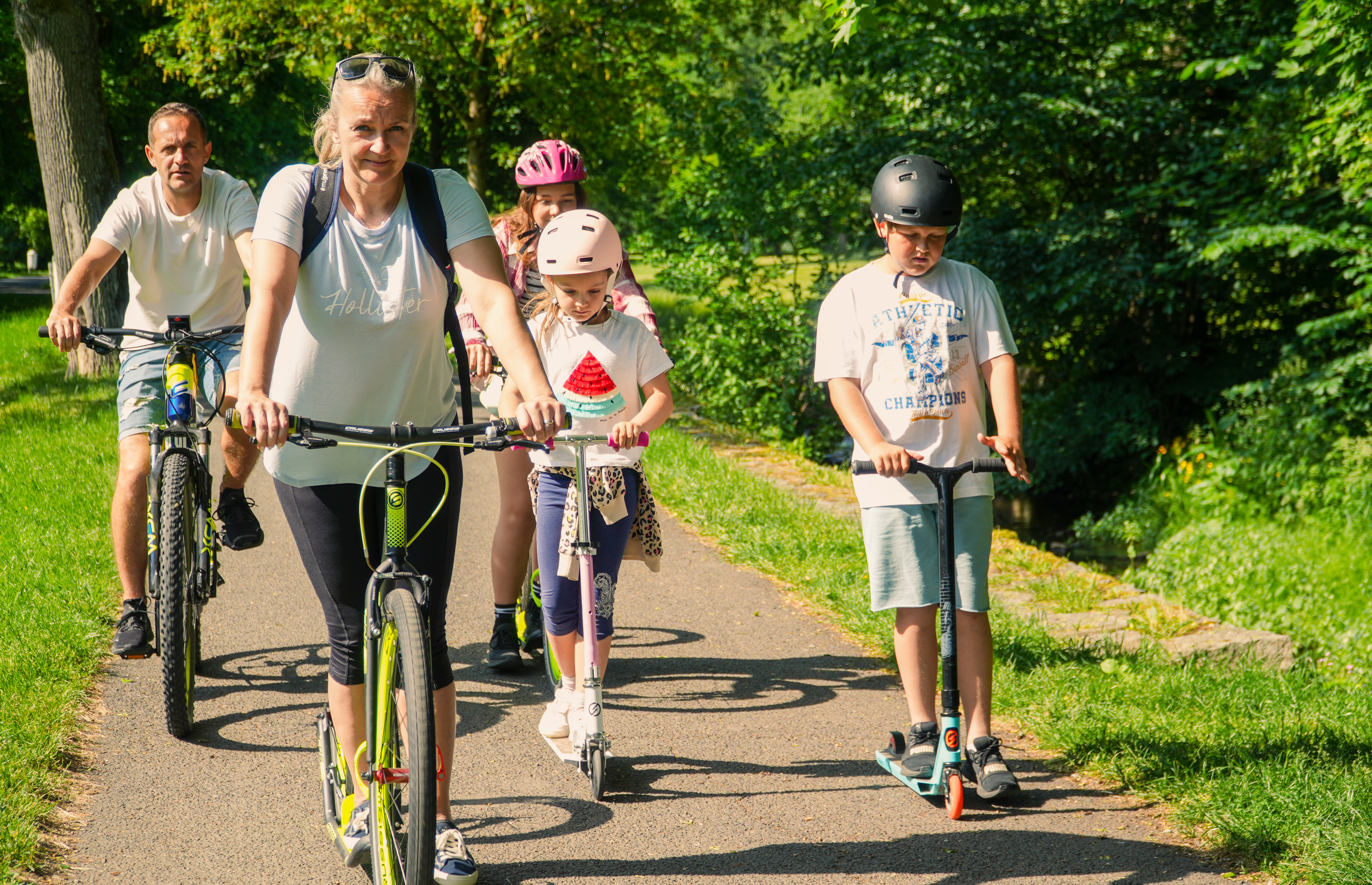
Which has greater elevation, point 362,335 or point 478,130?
point 478,130

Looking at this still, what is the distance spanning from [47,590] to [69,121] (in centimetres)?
775

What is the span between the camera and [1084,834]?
11.4 feet

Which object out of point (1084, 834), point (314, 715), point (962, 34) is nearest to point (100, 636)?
point (314, 715)

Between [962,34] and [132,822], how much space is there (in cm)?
1043

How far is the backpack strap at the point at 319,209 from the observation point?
2893mm

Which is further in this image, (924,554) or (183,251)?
(183,251)

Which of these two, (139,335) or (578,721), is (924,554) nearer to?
(578,721)

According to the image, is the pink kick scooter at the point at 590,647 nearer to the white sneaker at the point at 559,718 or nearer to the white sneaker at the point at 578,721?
the white sneaker at the point at 578,721

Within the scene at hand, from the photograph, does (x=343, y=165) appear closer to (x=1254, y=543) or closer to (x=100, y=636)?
(x=100, y=636)

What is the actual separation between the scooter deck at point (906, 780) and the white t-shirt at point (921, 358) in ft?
2.66

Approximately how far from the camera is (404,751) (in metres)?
2.91

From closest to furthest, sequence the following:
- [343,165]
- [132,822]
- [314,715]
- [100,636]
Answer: [343,165] → [132,822] → [314,715] → [100,636]

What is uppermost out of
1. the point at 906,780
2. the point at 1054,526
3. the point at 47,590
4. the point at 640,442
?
the point at 640,442

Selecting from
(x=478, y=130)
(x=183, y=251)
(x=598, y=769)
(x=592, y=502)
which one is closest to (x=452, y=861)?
(x=598, y=769)
